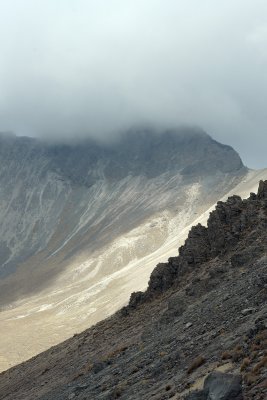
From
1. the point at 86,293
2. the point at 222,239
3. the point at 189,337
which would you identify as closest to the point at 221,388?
the point at 189,337

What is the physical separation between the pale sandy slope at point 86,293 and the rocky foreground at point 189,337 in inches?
2394

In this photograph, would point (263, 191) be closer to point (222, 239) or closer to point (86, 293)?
point (222, 239)

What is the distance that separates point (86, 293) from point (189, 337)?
414ft

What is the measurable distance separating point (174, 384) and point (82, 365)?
1716cm

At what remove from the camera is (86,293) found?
149875 millimetres

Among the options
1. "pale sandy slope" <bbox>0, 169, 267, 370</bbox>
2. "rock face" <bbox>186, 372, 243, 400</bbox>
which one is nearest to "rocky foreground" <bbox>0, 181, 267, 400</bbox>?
"rock face" <bbox>186, 372, 243, 400</bbox>

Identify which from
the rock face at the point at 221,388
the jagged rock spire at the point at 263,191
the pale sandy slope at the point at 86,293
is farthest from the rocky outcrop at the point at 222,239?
the pale sandy slope at the point at 86,293

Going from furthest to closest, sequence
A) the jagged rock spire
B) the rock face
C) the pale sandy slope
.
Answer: the pale sandy slope, the jagged rock spire, the rock face

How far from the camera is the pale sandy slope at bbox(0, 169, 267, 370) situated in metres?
119

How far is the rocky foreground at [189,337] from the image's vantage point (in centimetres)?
1911

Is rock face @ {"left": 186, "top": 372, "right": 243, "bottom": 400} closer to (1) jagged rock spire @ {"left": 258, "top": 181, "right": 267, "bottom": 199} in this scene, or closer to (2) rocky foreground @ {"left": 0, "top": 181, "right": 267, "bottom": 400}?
(2) rocky foreground @ {"left": 0, "top": 181, "right": 267, "bottom": 400}

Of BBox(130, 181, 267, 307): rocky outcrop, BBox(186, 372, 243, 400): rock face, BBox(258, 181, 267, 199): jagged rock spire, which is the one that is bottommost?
BBox(186, 372, 243, 400): rock face

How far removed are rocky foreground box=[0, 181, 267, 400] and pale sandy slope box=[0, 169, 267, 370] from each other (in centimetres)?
6082

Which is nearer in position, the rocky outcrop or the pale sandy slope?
the rocky outcrop
